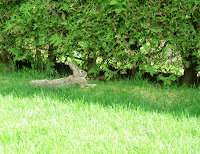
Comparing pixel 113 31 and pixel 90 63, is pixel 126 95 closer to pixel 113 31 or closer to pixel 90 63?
pixel 113 31

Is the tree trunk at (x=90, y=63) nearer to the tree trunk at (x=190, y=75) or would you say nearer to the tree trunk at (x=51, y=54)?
the tree trunk at (x=51, y=54)

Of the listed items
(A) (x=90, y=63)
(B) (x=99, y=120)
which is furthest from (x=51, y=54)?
(B) (x=99, y=120)

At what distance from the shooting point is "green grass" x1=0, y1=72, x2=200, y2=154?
292cm

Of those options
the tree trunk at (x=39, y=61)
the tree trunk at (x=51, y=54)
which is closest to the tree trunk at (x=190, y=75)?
the tree trunk at (x=51, y=54)

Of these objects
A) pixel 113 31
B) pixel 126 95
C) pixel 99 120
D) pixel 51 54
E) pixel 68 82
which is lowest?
pixel 99 120

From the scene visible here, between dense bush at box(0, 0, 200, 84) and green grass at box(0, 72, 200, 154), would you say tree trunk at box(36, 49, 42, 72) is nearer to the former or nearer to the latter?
dense bush at box(0, 0, 200, 84)

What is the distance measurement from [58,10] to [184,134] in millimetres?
3772

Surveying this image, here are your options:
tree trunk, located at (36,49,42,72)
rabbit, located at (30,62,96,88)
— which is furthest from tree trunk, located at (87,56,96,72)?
tree trunk, located at (36,49,42,72)

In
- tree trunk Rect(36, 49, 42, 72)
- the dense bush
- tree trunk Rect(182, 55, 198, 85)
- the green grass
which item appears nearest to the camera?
the green grass

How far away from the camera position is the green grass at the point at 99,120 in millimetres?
2920

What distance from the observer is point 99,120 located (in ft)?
11.8

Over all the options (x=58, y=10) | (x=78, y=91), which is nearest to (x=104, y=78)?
(x=78, y=91)

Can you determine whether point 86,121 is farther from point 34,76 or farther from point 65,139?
point 34,76

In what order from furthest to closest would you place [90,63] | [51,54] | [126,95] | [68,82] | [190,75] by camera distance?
1. [51,54]
2. [90,63]
3. [190,75]
4. [68,82]
5. [126,95]
